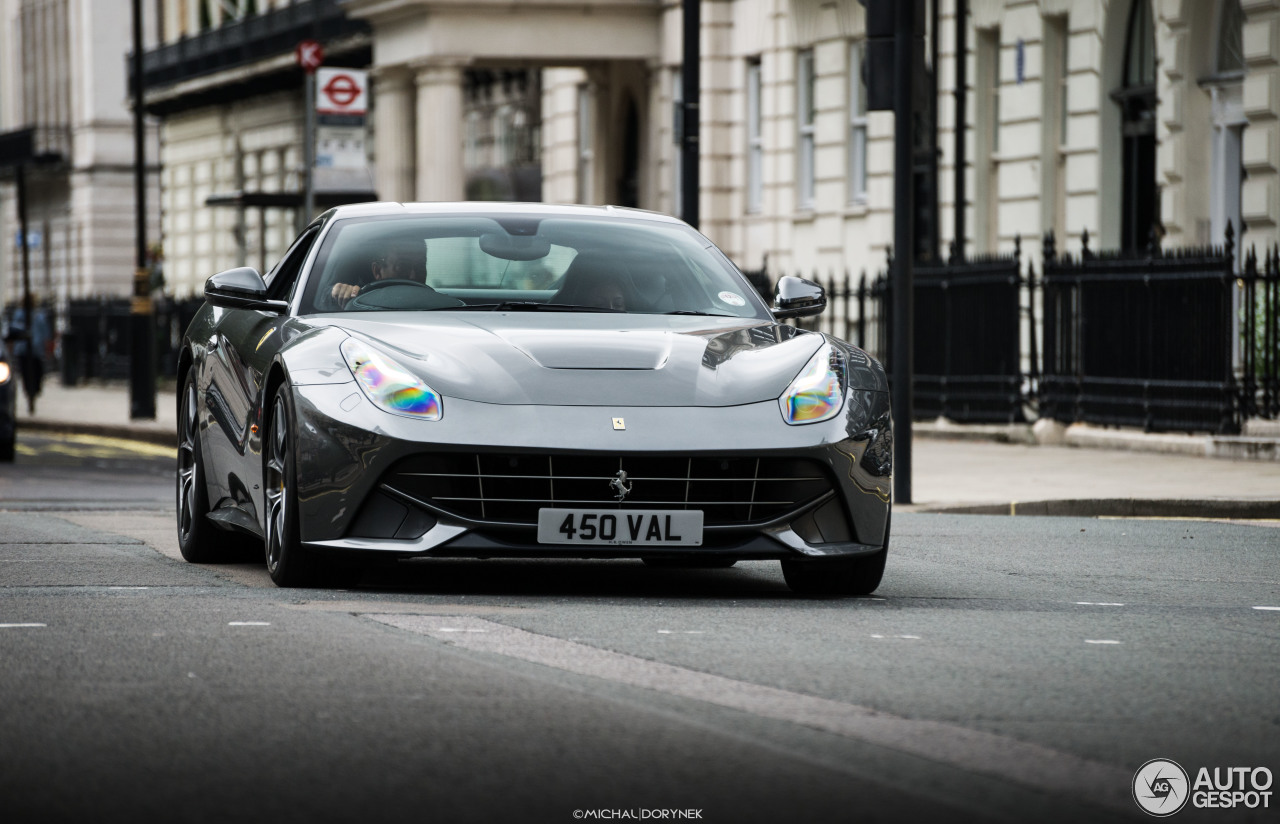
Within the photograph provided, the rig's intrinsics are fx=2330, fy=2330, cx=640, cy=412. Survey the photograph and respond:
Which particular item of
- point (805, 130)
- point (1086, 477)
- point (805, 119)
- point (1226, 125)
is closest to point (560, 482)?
point (1086, 477)

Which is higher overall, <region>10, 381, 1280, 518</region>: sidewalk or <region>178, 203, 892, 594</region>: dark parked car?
<region>178, 203, 892, 594</region>: dark parked car

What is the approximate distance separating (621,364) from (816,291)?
1.45 metres

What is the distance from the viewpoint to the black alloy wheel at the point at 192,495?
9359 mm

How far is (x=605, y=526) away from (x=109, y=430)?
21.6 metres

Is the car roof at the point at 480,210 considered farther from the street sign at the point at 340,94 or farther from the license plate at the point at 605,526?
the street sign at the point at 340,94

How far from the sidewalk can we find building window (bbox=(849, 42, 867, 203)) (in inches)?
326

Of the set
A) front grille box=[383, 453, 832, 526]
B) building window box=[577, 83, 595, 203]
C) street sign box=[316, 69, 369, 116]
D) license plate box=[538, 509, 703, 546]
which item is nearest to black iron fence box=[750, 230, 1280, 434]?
street sign box=[316, 69, 369, 116]

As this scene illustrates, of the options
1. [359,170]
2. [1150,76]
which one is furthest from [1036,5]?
[359,170]

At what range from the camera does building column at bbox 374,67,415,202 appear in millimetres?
37312

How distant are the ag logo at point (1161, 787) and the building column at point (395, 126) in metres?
32.8

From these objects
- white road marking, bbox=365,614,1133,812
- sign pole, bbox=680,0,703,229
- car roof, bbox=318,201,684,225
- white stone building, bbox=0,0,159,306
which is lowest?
white road marking, bbox=365,614,1133,812

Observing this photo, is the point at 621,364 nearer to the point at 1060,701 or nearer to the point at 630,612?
the point at 630,612

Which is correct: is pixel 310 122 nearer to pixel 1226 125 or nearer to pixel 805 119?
pixel 1226 125

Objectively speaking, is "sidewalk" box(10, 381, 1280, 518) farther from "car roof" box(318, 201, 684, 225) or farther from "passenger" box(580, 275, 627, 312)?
"passenger" box(580, 275, 627, 312)
